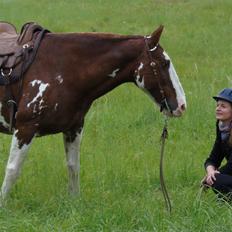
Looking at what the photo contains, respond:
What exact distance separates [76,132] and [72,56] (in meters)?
0.77

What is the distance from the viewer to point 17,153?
603 centimetres

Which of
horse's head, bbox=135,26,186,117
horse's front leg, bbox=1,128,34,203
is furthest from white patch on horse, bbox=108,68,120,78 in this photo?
horse's front leg, bbox=1,128,34,203

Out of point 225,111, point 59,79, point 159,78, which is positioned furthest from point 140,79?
point 225,111

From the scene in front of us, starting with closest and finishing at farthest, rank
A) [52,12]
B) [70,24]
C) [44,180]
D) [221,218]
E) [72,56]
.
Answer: [221,218]
[72,56]
[44,180]
[70,24]
[52,12]

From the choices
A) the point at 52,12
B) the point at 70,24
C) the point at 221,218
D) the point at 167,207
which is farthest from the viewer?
the point at 52,12

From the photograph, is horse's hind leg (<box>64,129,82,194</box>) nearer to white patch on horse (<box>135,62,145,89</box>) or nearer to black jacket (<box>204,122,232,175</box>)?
white patch on horse (<box>135,62,145,89</box>)

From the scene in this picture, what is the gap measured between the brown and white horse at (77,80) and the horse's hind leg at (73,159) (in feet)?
1.06

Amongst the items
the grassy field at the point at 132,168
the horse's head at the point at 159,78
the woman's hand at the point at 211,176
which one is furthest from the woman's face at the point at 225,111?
the grassy field at the point at 132,168

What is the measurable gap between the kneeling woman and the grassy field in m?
0.15

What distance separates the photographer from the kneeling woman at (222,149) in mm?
6055

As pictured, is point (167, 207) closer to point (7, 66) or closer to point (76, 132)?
point (76, 132)

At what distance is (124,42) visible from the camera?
604 cm

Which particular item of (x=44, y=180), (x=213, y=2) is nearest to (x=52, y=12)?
(x=213, y=2)

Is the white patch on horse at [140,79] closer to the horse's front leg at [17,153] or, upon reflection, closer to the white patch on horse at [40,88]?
the white patch on horse at [40,88]
